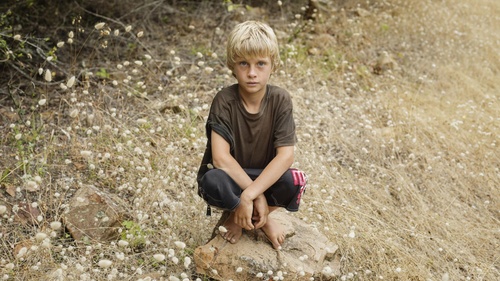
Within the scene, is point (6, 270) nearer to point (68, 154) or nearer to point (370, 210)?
point (68, 154)

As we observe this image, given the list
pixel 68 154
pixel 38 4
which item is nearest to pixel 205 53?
pixel 38 4

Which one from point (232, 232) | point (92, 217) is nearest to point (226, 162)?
point (232, 232)

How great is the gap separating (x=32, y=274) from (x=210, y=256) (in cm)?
107

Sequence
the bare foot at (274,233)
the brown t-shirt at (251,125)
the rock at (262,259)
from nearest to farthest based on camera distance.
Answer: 1. the brown t-shirt at (251,125)
2. the rock at (262,259)
3. the bare foot at (274,233)

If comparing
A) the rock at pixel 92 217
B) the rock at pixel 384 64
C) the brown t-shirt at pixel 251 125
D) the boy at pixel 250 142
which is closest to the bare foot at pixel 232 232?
the boy at pixel 250 142

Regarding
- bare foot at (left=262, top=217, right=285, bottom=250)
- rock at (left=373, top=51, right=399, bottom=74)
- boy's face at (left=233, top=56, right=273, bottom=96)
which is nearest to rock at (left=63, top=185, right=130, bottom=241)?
bare foot at (left=262, top=217, right=285, bottom=250)

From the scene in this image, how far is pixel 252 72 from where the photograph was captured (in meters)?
3.06

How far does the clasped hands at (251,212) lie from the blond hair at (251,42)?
82 centimetres

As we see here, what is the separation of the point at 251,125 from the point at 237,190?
1.35ft

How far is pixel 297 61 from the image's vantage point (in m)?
6.77

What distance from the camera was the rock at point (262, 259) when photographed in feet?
10.8

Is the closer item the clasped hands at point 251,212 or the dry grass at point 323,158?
the clasped hands at point 251,212

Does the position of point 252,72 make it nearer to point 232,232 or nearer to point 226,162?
point 226,162

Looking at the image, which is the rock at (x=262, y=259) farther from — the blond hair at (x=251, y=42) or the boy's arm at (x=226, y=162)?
the blond hair at (x=251, y=42)
